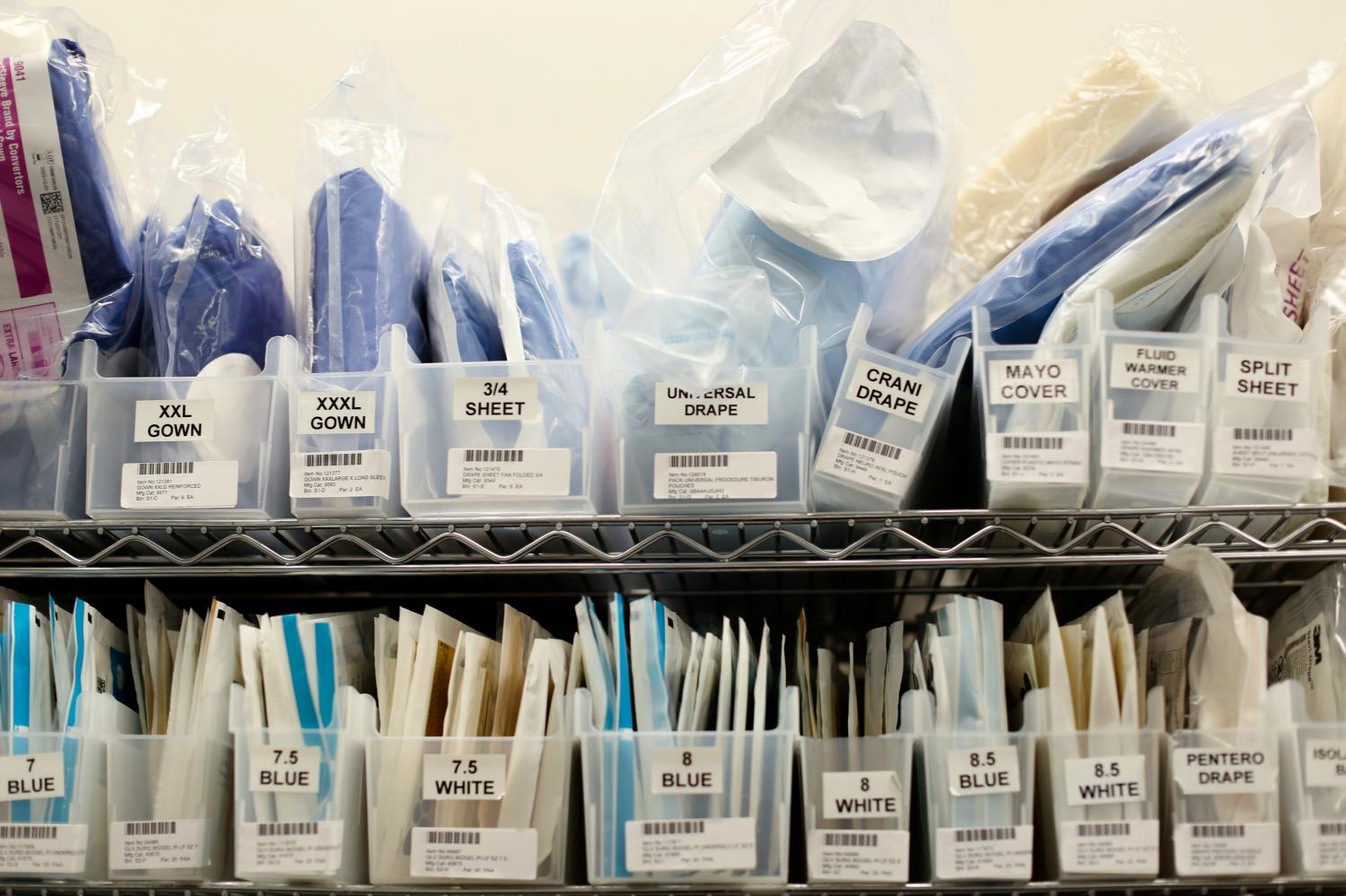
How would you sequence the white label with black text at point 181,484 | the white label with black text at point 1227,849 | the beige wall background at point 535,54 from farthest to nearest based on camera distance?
the beige wall background at point 535,54
the white label with black text at point 181,484
the white label with black text at point 1227,849

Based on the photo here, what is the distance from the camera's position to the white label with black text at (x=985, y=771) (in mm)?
849

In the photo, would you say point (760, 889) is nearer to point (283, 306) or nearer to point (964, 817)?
point (964, 817)

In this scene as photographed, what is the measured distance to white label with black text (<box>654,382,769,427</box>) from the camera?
2.97ft

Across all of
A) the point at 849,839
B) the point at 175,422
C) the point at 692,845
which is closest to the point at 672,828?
the point at 692,845

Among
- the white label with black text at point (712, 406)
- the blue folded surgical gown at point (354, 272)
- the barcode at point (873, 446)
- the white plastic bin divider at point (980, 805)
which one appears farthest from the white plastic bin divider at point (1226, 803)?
the blue folded surgical gown at point (354, 272)

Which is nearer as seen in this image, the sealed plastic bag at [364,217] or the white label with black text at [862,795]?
the white label with black text at [862,795]

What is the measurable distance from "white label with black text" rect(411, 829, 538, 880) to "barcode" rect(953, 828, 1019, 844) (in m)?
0.35

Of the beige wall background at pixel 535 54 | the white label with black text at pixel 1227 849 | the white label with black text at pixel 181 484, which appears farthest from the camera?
the beige wall background at pixel 535 54

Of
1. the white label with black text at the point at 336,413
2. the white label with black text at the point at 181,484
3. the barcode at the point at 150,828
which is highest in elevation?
the white label with black text at the point at 336,413

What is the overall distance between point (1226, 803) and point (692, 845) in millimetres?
431

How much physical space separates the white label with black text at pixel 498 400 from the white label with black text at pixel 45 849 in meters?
0.48

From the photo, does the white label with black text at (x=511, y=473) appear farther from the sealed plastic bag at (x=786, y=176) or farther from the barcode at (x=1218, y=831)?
the barcode at (x=1218, y=831)

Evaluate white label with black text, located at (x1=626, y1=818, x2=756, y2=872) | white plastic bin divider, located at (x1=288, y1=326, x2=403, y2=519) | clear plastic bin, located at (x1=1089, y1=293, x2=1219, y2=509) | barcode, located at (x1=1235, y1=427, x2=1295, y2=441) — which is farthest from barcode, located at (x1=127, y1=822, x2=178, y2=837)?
barcode, located at (x1=1235, y1=427, x2=1295, y2=441)

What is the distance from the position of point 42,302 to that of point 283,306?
217mm
